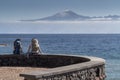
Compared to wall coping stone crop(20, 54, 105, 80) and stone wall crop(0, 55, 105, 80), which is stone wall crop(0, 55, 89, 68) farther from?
wall coping stone crop(20, 54, 105, 80)

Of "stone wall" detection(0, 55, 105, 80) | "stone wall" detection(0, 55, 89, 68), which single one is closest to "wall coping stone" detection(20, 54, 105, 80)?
"stone wall" detection(0, 55, 105, 80)

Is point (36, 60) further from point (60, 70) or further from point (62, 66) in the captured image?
point (60, 70)

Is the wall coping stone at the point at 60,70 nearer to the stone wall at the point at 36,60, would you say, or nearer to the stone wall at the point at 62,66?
the stone wall at the point at 62,66

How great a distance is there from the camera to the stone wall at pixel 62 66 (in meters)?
11.3

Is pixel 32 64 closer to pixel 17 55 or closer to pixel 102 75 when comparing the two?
pixel 17 55

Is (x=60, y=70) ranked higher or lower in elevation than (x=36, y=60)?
higher

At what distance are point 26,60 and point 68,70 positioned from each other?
247 inches

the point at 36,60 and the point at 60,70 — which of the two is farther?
the point at 36,60

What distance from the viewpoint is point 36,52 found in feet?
59.1

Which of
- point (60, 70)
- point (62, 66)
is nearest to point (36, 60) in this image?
point (62, 66)

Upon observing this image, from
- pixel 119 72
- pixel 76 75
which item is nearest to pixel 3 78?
pixel 76 75

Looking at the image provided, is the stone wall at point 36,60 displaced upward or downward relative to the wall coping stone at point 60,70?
downward

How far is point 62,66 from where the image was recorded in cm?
1485

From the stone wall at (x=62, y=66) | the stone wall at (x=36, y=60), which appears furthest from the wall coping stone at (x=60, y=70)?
the stone wall at (x=36, y=60)
